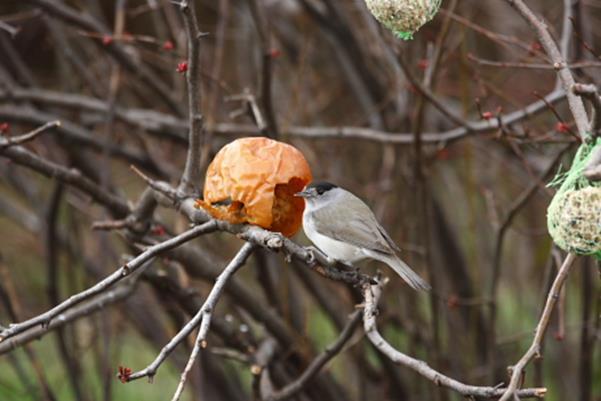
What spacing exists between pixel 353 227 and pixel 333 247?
9 centimetres

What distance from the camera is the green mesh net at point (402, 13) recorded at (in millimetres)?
2195

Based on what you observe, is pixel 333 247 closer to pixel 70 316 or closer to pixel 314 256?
pixel 314 256

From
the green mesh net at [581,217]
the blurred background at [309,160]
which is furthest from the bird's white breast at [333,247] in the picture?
the green mesh net at [581,217]

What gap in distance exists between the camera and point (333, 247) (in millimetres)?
2836

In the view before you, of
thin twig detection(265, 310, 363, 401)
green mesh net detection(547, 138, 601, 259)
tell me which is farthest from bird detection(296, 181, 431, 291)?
green mesh net detection(547, 138, 601, 259)

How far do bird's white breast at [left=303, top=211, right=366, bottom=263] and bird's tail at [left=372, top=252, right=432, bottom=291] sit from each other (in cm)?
7

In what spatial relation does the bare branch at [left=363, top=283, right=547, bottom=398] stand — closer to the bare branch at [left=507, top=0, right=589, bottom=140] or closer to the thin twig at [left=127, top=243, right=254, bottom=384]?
the thin twig at [left=127, top=243, right=254, bottom=384]

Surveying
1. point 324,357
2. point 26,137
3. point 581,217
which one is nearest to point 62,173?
point 26,137

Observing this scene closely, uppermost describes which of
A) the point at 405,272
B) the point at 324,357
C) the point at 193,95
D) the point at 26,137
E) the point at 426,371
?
the point at 193,95

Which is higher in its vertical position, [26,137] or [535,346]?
[26,137]

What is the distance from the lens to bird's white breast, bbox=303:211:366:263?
2.80 m

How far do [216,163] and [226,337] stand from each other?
1.21 meters

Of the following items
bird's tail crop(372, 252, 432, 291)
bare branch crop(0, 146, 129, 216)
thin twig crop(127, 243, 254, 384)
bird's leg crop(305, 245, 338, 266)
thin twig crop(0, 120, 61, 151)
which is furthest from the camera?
bare branch crop(0, 146, 129, 216)

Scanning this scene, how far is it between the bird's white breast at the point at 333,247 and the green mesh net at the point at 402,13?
Result: 79 centimetres
